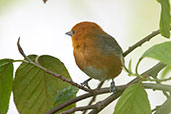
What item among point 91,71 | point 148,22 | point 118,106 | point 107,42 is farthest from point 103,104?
point 148,22

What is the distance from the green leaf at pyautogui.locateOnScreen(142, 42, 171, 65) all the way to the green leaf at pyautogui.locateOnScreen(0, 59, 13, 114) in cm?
56

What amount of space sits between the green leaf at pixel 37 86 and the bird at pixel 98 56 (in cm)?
31

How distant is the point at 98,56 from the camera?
5.07ft

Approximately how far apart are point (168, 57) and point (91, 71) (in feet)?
3.30

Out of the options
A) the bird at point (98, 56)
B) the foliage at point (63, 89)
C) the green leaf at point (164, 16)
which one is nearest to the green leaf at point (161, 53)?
the foliage at point (63, 89)

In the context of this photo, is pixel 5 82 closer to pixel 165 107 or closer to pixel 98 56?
pixel 165 107

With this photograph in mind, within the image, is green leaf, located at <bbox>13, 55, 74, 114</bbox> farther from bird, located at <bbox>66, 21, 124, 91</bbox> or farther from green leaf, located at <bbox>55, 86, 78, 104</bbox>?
bird, located at <bbox>66, 21, 124, 91</bbox>

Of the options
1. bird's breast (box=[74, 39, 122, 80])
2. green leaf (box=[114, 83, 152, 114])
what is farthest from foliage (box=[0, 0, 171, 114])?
bird's breast (box=[74, 39, 122, 80])

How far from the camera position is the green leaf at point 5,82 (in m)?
1.02

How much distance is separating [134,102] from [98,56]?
0.76m

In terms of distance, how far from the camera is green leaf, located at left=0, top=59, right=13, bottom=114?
1.02 m

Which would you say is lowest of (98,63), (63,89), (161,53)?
(98,63)

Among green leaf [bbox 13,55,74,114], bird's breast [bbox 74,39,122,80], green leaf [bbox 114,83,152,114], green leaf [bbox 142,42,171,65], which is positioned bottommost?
bird's breast [bbox 74,39,122,80]

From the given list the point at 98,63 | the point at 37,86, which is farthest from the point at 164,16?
the point at 98,63
